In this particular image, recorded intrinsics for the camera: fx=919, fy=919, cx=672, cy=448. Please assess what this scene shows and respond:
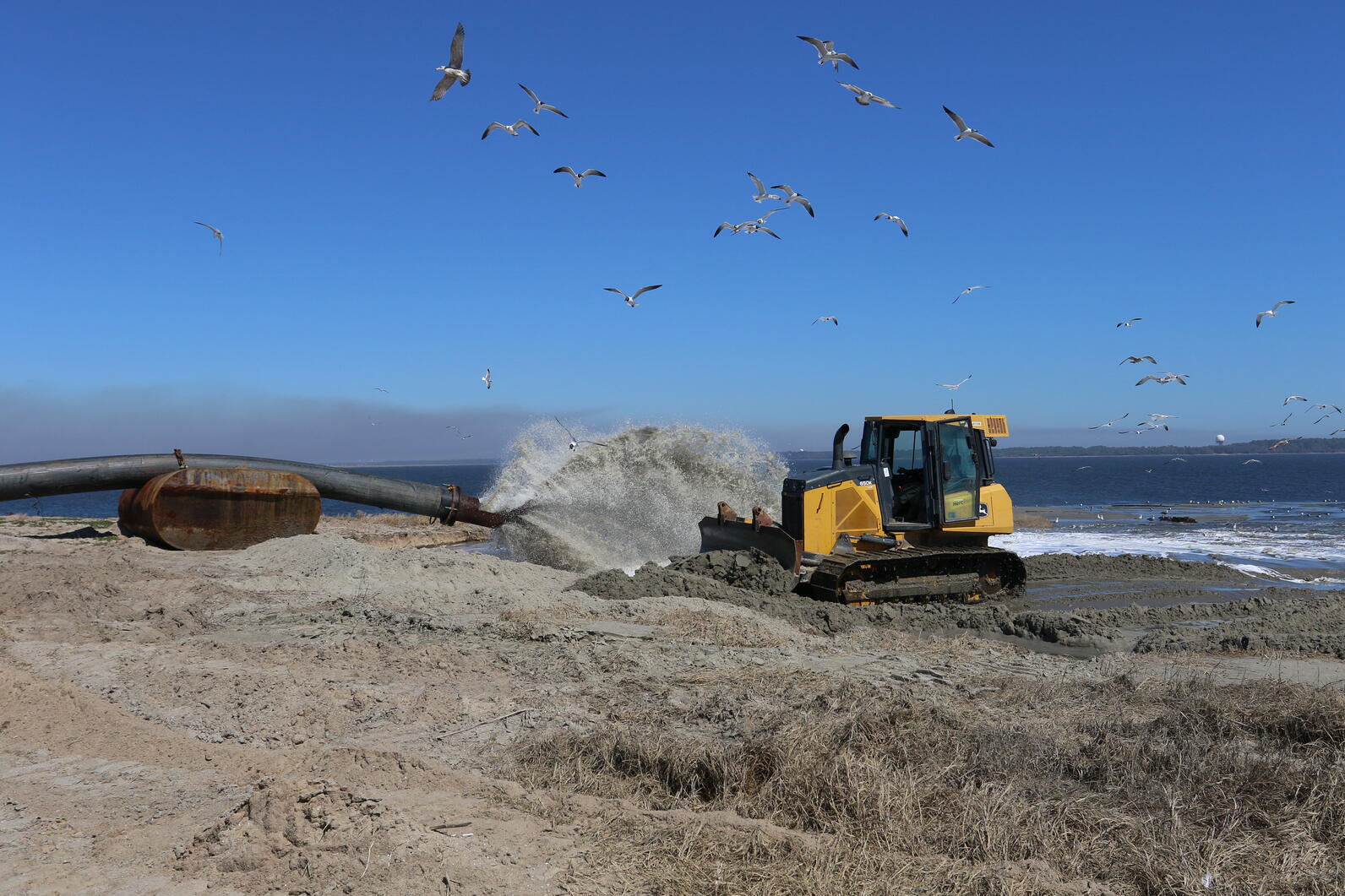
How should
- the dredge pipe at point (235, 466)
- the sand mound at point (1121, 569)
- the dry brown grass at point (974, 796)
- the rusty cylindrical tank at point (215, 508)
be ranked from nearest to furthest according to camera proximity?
the dry brown grass at point (974, 796) < the rusty cylindrical tank at point (215, 508) < the dredge pipe at point (235, 466) < the sand mound at point (1121, 569)

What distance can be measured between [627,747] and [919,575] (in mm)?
8588

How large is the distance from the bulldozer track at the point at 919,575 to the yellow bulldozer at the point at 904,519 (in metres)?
0.02

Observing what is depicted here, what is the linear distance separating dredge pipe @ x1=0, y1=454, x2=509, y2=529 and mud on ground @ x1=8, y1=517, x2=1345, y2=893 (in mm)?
5915

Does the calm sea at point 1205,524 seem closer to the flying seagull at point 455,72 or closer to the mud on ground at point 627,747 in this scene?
the mud on ground at point 627,747

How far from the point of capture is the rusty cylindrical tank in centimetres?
1550

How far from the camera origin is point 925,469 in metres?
13.5

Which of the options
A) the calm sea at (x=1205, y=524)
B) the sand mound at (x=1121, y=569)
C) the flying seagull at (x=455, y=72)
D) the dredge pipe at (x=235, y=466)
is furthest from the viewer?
the calm sea at (x=1205, y=524)

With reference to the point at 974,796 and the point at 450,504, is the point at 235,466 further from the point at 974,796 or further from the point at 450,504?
the point at 974,796

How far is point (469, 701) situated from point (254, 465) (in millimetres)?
12758

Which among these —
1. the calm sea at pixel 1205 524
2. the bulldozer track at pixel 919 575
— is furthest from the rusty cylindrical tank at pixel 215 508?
the calm sea at pixel 1205 524

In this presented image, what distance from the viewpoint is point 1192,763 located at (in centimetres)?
507

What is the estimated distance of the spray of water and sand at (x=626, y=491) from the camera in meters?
19.5

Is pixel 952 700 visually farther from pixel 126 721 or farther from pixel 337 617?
pixel 337 617

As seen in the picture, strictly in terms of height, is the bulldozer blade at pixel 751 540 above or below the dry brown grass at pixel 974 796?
above
